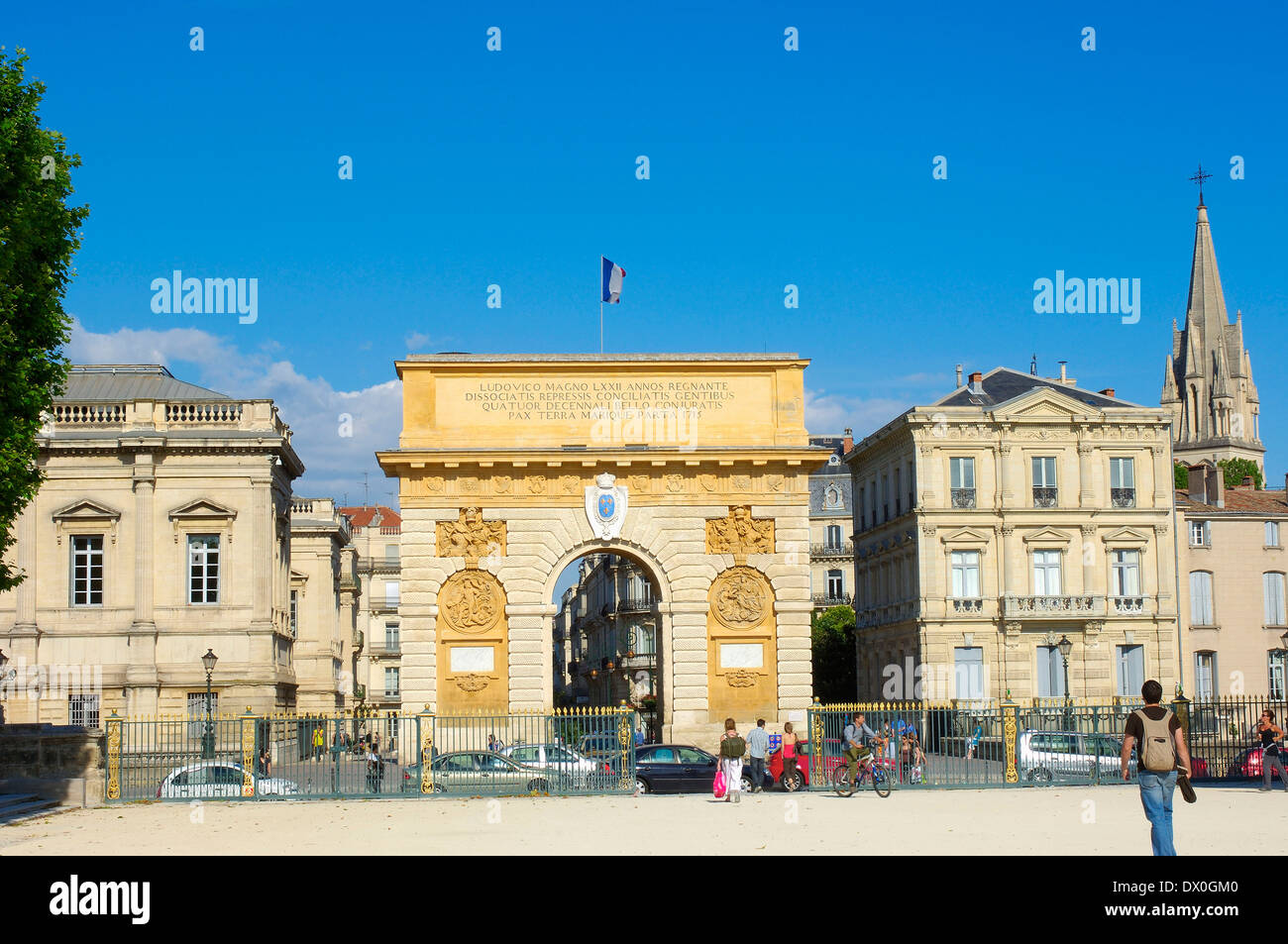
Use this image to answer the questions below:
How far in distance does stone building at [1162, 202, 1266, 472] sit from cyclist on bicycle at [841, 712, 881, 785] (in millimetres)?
99873

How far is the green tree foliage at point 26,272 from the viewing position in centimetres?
2150

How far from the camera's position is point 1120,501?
157ft

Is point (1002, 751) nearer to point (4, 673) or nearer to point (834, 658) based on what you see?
point (4, 673)

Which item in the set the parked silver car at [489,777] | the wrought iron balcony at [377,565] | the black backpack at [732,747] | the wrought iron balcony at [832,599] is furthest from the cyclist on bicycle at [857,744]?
the wrought iron balcony at [377,565]

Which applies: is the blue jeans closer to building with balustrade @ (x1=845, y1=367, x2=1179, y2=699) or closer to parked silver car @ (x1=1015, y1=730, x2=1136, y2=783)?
parked silver car @ (x1=1015, y1=730, x2=1136, y2=783)

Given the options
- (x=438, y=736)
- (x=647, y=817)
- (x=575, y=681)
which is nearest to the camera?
(x=647, y=817)

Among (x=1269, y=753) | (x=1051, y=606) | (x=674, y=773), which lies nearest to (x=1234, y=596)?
(x=1051, y=606)

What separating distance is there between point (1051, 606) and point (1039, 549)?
6.42 ft

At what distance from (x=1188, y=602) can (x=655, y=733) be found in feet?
69.9

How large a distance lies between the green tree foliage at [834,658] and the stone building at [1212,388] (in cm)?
6849

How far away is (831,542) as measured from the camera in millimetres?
69188

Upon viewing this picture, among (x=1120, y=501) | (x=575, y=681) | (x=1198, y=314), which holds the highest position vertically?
(x=1198, y=314)
